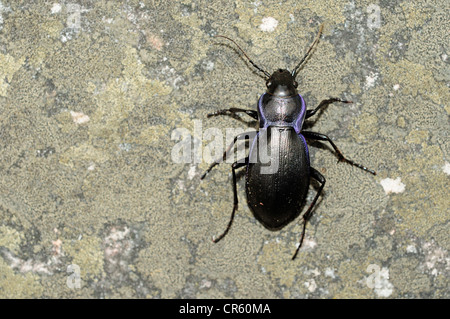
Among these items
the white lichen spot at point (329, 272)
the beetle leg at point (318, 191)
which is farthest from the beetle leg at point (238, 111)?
the white lichen spot at point (329, 272)

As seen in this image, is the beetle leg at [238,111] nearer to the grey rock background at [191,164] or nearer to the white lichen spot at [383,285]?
the grey rock background at [191,164]

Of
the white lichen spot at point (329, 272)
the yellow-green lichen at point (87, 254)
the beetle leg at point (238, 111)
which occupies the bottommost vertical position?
the yellow-green lichen at point (87, 254)

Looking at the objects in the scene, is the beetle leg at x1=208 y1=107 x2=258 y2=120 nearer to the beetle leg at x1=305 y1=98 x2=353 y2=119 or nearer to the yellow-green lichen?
the beetle leg at x1=305 y1=98 x2=353 y2=119

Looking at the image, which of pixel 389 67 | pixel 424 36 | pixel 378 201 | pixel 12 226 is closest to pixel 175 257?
pixel 12 226

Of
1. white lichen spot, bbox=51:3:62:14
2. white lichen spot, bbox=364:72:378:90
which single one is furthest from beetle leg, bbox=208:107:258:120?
white lichen spot, bbox=51:3:62:14

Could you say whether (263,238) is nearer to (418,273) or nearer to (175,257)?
(175,257)

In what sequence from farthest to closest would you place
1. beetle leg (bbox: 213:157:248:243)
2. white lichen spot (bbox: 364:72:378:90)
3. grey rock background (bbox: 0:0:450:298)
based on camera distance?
white lichen spot (bbox: 364:72:378:90) < grey rock background (bbox: 0:0:450:298) < beetle leg (bbox: 213:157:248:243)

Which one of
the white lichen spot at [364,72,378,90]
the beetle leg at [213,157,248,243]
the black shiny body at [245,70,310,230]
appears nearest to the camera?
the black shiny body at [245,70,310,230]
